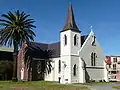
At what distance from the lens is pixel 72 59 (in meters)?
55.3

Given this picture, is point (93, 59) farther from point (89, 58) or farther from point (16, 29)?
point (16, 29)

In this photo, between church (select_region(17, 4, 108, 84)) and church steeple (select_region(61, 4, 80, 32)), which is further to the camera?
church steeple (select_region(61, 4, 80, 32))

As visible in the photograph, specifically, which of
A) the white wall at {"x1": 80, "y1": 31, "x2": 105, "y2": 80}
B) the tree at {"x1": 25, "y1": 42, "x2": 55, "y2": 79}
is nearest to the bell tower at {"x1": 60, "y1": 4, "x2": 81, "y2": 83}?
the white wall at {"x1": 80, "y1": 31, "x2": 105, "y2": 80}

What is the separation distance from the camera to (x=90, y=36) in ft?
197

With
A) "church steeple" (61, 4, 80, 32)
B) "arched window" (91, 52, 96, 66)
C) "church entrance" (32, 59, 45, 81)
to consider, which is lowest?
"church entrance" (32, 59, 45, 81)

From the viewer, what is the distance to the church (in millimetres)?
55688

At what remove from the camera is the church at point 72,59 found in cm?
5569

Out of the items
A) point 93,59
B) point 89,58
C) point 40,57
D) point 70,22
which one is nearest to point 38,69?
point 40,57

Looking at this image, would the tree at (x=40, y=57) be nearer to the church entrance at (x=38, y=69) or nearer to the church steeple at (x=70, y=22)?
the church entrance at (x=38, y=69)

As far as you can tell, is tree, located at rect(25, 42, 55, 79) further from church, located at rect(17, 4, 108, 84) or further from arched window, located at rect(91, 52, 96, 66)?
arched window, located at rect(91, 52, 96, 66)

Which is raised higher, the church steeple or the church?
the church steeple

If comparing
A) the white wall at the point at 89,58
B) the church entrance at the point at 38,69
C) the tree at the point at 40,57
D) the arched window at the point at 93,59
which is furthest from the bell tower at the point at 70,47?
the church entrance at the point at 38,69

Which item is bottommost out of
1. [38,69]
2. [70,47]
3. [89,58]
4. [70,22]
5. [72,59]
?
[38,69]

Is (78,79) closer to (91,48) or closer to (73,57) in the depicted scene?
(73,57)
